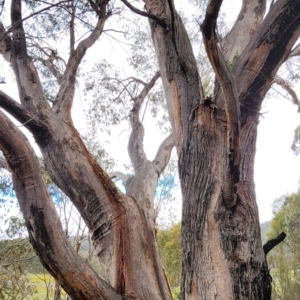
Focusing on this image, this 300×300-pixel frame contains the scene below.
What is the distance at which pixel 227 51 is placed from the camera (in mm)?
2400

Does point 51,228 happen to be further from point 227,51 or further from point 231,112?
point 227,51

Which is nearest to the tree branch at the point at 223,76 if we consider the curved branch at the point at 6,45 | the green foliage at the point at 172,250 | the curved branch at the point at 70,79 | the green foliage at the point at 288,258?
the curved branch at the point at 70,79

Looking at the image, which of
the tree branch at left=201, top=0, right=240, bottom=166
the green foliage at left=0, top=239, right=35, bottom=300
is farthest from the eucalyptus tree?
the green foliage at left=0, top=239, right=35, bottom=300

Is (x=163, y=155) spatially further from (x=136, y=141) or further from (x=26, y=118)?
(x=26, y=118)

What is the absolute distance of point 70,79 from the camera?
292 centimetres

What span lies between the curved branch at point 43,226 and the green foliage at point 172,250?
7991 mm

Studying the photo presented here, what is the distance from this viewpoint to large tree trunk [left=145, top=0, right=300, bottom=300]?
5.17 feet

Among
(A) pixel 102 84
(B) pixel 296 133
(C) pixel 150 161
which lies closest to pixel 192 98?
(C) pixel 150 161

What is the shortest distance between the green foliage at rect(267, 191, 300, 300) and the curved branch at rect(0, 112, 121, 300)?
5524mm

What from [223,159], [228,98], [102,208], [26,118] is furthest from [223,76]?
[26,118]

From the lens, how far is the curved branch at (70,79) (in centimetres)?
274

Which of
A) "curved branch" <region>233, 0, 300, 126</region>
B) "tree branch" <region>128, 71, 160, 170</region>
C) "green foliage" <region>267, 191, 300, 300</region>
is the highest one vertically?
"tree branch" <region>128, 71, 160, 170</region>

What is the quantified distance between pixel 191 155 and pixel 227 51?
35.5 inches

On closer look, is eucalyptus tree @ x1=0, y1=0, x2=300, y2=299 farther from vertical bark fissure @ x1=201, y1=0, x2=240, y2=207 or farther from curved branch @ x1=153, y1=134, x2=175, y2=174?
curved branch @ x1=153, y1=134, x2=175, y2=174
